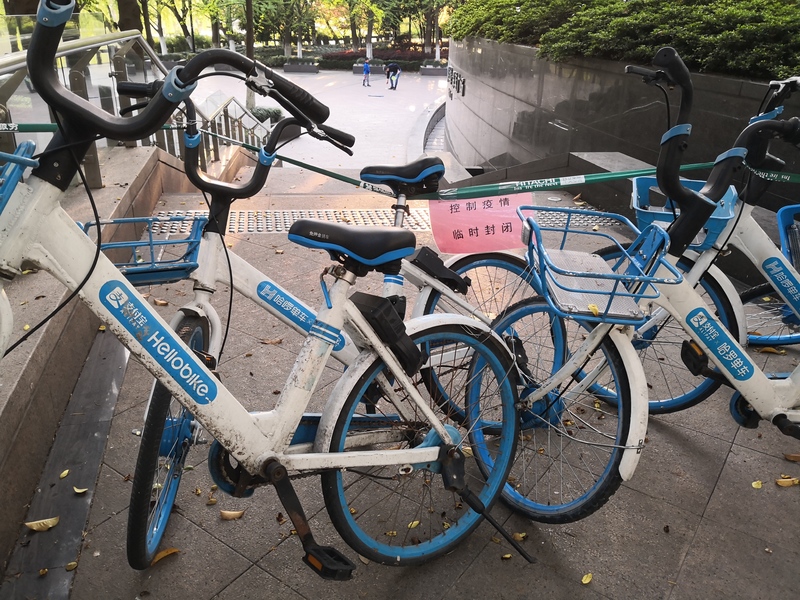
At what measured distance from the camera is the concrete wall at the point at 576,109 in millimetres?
6020

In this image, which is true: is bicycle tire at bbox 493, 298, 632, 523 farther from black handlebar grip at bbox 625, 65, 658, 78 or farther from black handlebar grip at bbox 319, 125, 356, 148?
black handlebar grip at bbox 319, 125, 356, 148

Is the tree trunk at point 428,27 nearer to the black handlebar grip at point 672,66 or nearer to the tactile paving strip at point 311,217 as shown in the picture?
the tactile paving strip at point 311,217

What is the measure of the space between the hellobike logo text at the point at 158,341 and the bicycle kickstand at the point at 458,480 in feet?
3.10

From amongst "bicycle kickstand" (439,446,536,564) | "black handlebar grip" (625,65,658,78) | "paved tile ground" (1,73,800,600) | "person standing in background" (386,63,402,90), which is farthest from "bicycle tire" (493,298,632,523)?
"person standing in background" (386,63,402,90)

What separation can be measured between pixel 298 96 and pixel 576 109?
283 inches

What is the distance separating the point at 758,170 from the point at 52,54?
9.99 feet

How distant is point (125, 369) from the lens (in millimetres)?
3918

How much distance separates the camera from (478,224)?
3.29 m

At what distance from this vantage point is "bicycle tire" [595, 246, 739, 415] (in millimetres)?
3441

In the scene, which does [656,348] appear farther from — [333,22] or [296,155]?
[333,22]

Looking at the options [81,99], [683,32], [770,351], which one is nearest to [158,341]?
[81,99]

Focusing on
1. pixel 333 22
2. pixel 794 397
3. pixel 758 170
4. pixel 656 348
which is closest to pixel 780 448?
pixel 794 397

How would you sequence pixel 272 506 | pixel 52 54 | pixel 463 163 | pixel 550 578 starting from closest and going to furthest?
pixel 52 54, pixel 550 578, pixel 272 506, pixel 463 163

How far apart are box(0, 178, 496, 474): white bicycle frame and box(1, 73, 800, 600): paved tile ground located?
58 centimetres
